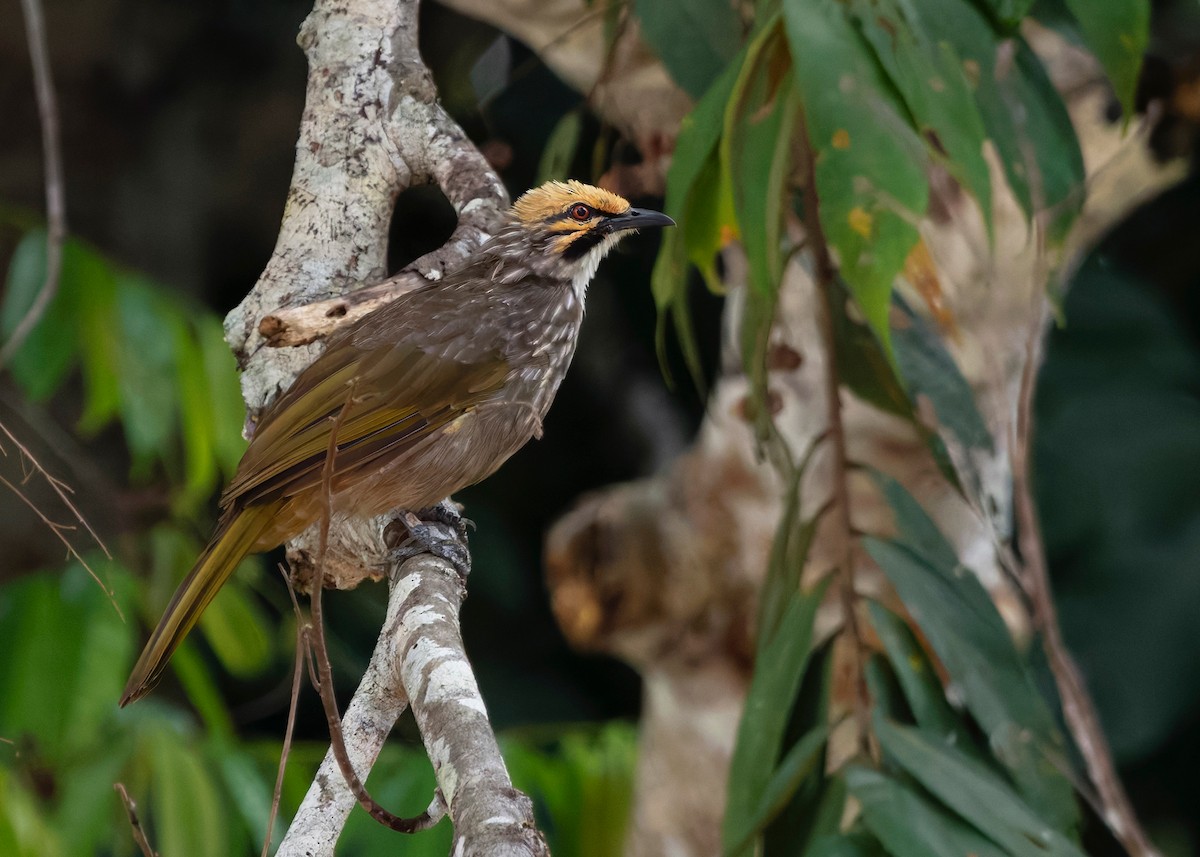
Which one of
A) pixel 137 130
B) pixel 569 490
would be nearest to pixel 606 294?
pixel 569 490

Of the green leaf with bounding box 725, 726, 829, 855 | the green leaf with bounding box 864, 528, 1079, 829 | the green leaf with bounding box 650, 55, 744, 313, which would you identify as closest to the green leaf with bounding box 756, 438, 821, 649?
the green leaf with bounding box 864, 528, 1079, 829

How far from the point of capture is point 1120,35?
2369 millimetres

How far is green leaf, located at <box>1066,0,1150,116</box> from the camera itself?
236 centimetres

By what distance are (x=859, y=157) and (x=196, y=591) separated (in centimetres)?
129

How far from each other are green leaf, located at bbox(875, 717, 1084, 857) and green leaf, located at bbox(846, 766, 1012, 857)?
1.0 inches

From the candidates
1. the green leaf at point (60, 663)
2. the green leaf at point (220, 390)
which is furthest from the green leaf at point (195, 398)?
the green leaf at point (60, 663)

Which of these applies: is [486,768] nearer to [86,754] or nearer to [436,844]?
[436,844]

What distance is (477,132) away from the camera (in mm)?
5812

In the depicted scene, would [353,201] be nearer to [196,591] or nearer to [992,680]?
[196,591]

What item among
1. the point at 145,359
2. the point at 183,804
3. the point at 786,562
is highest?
the point at 145,359

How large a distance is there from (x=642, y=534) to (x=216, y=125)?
329 cm

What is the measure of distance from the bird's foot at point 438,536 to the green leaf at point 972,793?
2.56 feet

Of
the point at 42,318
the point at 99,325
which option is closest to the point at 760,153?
the point at 99,325

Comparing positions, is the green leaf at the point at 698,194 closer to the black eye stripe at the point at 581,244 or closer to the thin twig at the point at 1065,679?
the black eye stripe at the point at 581,244
